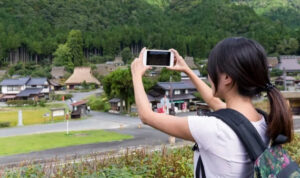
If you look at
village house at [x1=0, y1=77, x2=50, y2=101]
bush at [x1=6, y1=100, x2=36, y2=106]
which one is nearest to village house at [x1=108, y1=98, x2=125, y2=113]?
bush at [x1=6, y1=100, x2=36, y2=106]

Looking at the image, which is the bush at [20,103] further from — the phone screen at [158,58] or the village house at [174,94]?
the phone screen at [158,58]

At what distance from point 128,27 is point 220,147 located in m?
77.1

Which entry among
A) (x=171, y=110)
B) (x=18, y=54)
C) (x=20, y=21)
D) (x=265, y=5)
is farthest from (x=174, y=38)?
(x=265, y=5)

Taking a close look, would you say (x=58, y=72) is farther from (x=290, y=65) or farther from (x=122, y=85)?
(x=290, y=65)

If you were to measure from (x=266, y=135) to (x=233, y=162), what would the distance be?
0.18 meters

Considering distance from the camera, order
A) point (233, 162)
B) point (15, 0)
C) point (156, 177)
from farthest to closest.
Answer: point (15, 0), point (156, 177), point (233, 162)

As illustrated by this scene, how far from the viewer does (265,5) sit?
4176 inches

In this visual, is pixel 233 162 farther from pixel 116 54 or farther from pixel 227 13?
pixel 227 13

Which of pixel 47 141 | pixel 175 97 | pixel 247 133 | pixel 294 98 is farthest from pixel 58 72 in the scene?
pixel 247 133

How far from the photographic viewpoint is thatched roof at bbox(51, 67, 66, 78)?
48.0m

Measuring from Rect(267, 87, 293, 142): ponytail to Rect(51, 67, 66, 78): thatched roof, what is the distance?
49.9m

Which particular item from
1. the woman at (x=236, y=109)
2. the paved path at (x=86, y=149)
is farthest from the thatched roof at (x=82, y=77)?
the woman at (x=236, y=109)

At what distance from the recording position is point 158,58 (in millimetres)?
1365

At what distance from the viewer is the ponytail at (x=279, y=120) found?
0.98 m
